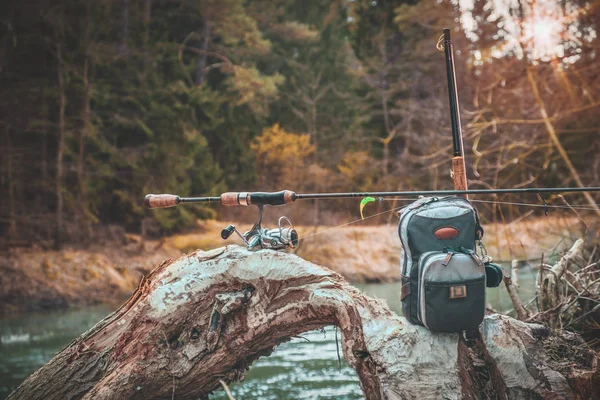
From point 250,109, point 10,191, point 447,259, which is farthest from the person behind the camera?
point 250,109

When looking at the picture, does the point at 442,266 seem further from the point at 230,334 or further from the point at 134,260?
the point at 134,260

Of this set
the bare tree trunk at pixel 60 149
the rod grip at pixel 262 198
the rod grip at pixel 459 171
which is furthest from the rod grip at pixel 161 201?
the bare tree trunk at pixel 60 149

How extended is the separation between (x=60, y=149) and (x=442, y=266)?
1235 cm

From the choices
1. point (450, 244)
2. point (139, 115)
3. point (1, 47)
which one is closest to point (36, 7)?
point (1, 47)

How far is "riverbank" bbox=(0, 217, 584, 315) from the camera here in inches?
432

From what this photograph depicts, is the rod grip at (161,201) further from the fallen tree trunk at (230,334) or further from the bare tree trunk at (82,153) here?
the bare tree trunk at (82,153)

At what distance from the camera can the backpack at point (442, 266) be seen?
8.27 feet

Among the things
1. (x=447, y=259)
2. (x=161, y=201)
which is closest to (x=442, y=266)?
(x=447, y=259)

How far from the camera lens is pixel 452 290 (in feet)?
8.23

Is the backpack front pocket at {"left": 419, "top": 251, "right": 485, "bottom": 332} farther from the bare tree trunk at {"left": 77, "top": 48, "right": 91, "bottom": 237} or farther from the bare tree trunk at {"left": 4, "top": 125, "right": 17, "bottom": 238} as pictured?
the bare tree trunk at {"left": 77, "top": 48, "right": 91, "bottom": 237}

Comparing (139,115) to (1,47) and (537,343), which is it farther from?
(537,343)

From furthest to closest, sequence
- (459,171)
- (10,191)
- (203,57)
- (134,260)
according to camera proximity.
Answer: (203,57) → (134,260) → (10,191) → (459,171)

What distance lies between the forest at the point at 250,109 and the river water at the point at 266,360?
125 inches

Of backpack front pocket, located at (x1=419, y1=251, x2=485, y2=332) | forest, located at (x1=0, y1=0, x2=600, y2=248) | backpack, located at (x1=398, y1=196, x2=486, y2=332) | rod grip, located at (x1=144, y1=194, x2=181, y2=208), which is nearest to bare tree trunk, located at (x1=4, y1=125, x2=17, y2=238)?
forest, located at (x1=0, y1=0, x2=600, y2=248)
